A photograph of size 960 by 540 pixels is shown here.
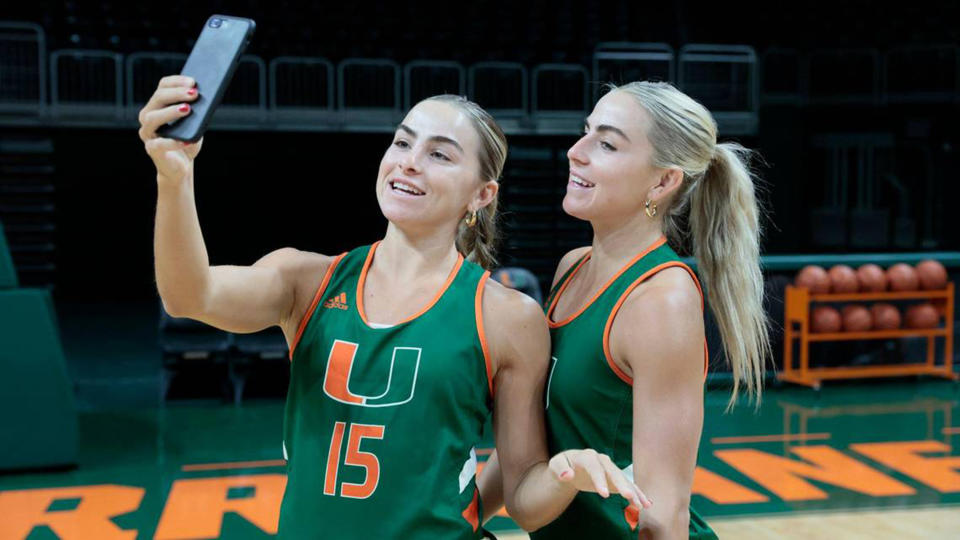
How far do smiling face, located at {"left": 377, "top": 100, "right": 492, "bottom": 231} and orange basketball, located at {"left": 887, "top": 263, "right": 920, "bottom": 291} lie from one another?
7318mm

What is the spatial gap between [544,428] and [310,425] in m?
0.47

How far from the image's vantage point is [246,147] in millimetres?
15117

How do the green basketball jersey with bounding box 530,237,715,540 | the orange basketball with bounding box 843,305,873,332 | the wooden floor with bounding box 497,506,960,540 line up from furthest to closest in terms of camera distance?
the orange basketball with bounding box 843,305,873,332 → the wooden floor with bounding box 497,506,960,540 → the green basketball jersey with bounding box 530,237,715,540

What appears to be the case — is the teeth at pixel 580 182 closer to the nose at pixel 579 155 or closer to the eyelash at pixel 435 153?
the nose at pixel 579 155

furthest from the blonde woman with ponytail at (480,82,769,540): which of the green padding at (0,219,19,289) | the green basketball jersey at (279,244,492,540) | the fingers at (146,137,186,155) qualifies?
the green padding at (0,219,19,289)

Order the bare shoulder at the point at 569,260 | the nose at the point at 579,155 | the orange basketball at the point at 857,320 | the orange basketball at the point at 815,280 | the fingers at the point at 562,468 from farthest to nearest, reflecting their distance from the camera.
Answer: the orange basketball at the point at 857,320, the orange basketball at the point at 815,280, the bare shoulder at the point at 569,260, the nose at the point at 579,155, the fingers at the point at 562,468

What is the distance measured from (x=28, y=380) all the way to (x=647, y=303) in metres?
A: 4.76

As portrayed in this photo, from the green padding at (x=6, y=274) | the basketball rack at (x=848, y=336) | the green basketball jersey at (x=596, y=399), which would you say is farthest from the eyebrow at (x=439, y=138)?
the basketball rack at (x=848, y=336)

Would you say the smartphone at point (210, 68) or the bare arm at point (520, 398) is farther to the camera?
the bare arm at point (520, 398)

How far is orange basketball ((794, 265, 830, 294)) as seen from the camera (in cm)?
824

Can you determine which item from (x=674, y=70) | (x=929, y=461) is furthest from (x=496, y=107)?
(x=929, y=461)

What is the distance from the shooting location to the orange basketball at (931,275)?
851 centimetres

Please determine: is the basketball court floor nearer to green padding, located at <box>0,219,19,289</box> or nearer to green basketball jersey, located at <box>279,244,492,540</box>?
green padding, located at <box>0,219,19,289</box>

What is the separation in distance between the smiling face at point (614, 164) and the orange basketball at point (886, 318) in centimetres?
692
